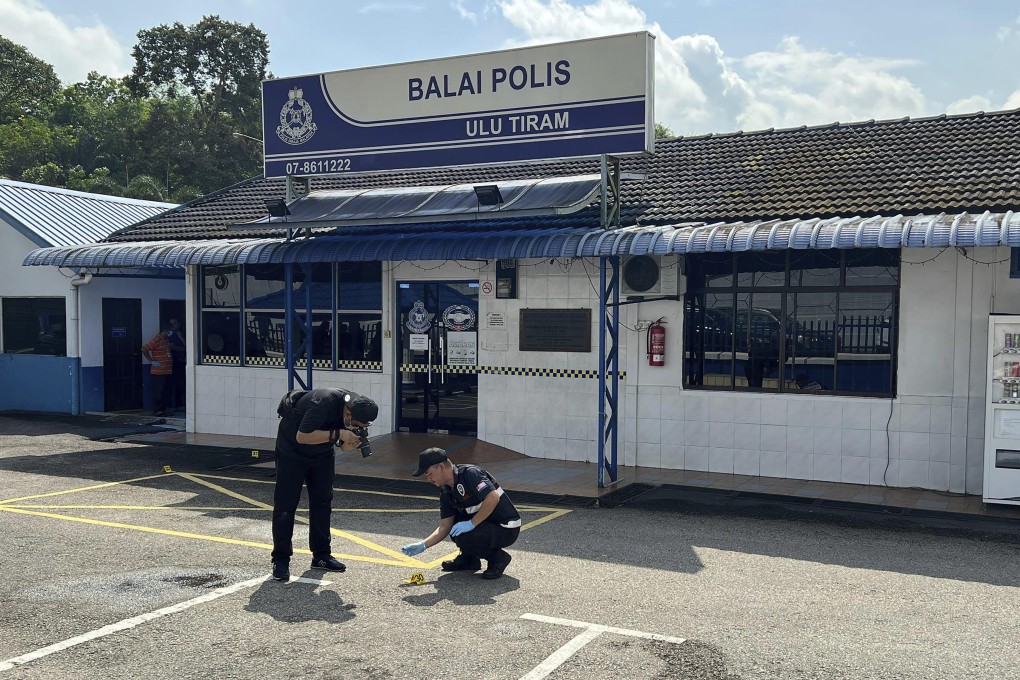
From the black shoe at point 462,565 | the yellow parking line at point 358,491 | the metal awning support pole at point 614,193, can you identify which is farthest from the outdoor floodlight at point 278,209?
the black shoe at point 462,565

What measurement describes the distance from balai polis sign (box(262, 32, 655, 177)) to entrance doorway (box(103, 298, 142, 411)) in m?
6.67

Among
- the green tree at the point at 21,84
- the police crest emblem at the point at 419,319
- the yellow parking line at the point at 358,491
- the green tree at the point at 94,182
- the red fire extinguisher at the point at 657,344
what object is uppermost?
the green tree at the point at 21,84

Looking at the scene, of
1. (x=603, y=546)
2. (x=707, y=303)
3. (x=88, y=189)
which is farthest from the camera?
(x=88, y=189)

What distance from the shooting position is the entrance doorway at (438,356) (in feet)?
47.8

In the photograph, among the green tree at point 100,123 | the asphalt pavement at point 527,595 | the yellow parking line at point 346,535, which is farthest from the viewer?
the green tree at point 100,123

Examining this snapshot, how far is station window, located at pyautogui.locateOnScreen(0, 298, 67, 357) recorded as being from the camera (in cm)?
1952

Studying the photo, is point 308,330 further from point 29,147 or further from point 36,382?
point 29,147

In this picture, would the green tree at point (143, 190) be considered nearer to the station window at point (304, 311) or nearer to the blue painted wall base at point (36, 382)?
the blue painted wall base at point (36, 382)

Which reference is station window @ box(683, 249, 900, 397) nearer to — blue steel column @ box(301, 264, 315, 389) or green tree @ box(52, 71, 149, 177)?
blue steel column @ box(301, 264, 315, 389)

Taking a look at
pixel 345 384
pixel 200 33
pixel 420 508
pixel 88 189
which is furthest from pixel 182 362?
pixel 200 33

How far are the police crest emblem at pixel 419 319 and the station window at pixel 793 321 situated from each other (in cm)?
408

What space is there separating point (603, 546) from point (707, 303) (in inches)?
192

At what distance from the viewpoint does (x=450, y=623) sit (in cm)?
673

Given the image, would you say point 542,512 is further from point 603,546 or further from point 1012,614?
point 1012,614
